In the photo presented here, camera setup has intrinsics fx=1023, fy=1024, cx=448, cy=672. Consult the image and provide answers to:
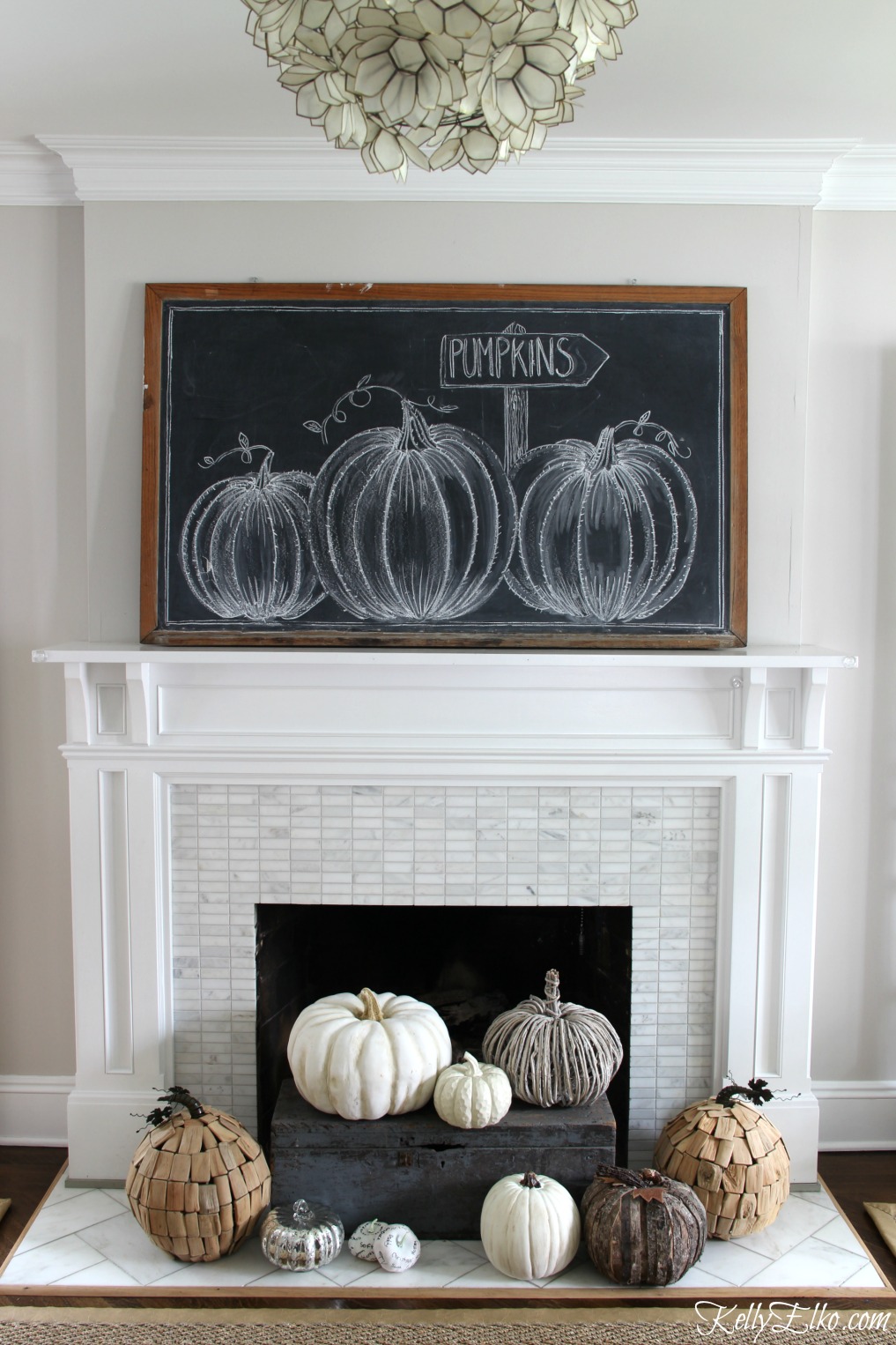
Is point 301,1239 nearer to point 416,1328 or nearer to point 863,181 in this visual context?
point 416,1328

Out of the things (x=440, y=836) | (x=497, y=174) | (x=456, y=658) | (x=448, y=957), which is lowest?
(x=448, y=957)

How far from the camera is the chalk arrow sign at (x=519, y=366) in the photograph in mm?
2582

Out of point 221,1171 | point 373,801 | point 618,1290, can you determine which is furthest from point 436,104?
point 618,1290

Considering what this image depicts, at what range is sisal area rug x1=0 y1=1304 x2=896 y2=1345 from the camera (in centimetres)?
208

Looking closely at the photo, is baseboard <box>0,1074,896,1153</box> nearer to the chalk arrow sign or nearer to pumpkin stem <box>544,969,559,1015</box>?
pumpkin stem <box>544,969,559,1015</box>

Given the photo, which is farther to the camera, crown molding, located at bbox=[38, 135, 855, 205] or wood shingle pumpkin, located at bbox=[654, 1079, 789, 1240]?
crown molding, located at bbox=[38, 135, 855, 205]

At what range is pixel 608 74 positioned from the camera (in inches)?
85.5

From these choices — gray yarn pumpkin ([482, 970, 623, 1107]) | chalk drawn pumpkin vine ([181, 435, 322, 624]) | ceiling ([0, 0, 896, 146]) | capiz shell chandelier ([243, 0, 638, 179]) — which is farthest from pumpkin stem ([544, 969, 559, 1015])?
ceiling ([0, 0, 896, 146])

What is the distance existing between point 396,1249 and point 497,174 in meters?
2.54

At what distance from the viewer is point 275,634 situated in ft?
8.50

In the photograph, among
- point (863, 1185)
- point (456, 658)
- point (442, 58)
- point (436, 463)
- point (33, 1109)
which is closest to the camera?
point (442, 58)

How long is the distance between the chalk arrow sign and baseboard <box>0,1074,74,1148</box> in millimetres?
2096

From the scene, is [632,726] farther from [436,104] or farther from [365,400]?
[436,104]
